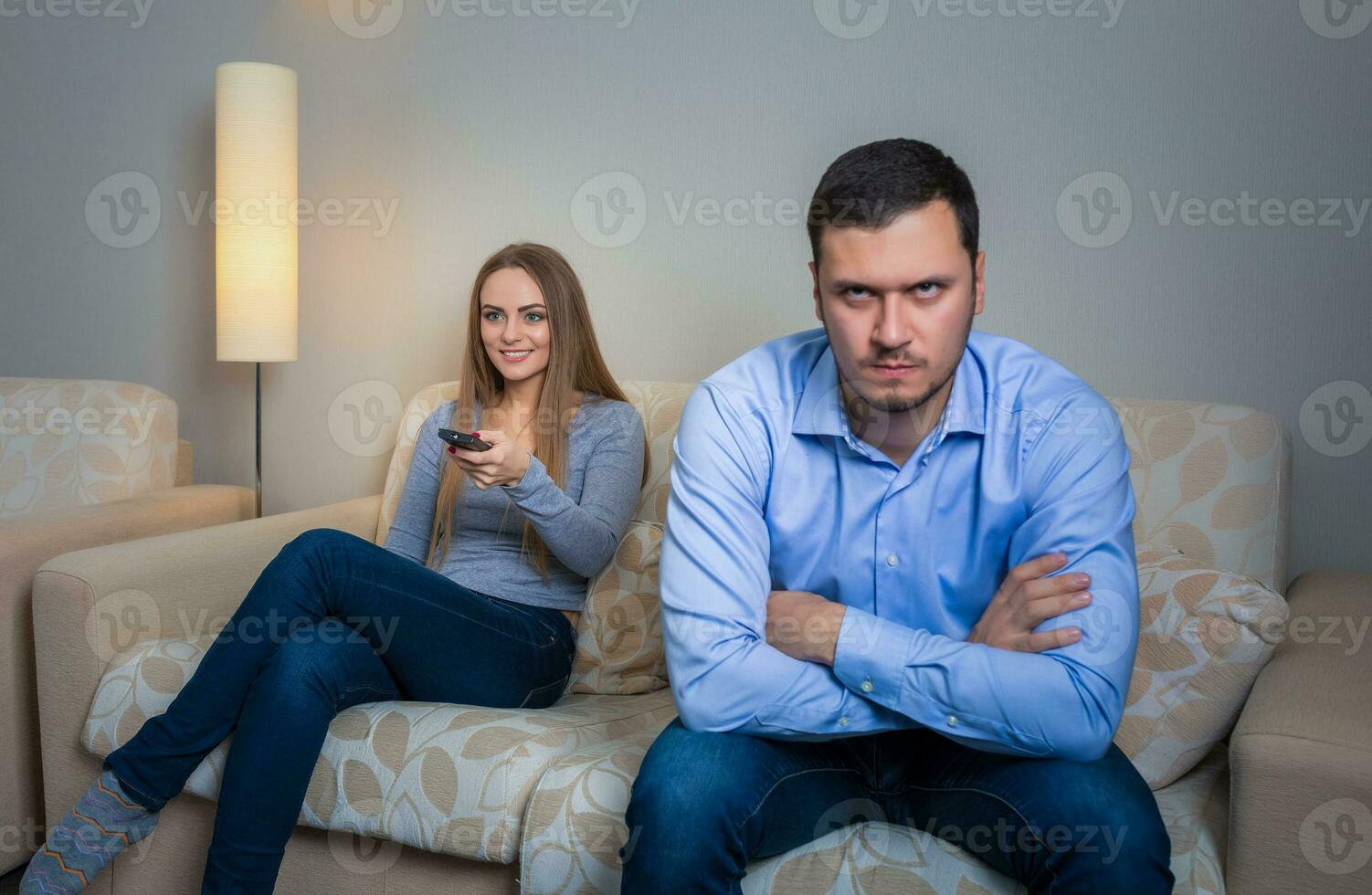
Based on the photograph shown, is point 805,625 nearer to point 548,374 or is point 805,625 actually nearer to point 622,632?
point 622,632

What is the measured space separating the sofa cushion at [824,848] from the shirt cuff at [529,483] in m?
0.38

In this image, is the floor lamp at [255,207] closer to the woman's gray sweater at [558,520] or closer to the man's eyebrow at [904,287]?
the woman's gray sweater at [558,520]

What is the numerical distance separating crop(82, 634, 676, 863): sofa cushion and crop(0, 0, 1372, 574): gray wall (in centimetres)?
104

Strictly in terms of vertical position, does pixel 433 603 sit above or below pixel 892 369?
below

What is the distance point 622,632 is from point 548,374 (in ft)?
1.59

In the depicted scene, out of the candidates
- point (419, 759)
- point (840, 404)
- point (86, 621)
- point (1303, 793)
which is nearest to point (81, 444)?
point (86, 621)

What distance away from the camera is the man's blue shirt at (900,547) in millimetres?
1153

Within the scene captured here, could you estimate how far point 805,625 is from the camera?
4.07ft

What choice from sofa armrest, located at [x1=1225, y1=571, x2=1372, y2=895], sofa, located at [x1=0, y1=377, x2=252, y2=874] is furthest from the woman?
sofa armrest, located at [x1=1225, y1=571, x2=1372, y2=895]

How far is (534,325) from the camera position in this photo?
6.33 ft

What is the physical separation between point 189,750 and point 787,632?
2.80ft

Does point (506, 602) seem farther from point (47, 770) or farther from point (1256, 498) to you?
point (1256, 498)

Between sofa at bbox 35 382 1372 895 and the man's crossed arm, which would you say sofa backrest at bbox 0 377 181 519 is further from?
the man's crossed arm

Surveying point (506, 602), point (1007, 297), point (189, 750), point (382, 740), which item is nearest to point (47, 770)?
point (189, 750)
